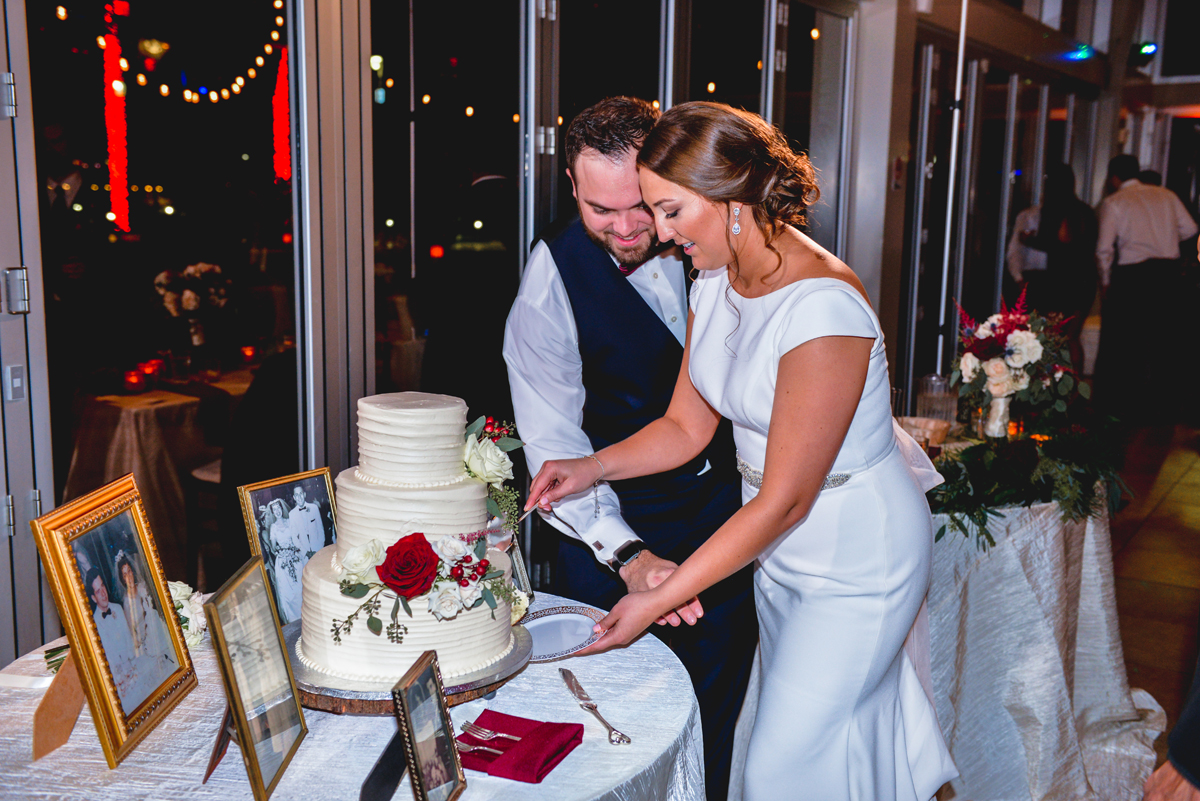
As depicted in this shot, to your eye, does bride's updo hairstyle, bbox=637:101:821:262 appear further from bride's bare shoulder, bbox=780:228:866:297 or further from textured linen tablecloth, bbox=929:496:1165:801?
textured linen tablecloth, bbox=929:496:1165:801

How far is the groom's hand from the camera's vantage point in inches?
66.3

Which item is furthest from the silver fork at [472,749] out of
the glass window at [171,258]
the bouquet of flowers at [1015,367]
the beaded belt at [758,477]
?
the bouquet of flowers at [1015,367]

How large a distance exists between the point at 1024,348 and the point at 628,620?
217cm

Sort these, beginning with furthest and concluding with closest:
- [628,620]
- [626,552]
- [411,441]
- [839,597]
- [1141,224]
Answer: [1141,224] < [626,552] < [839,597] < [628,620] < [411,441]

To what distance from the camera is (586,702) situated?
57.2 inches

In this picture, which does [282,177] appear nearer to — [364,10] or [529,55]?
[364,10]

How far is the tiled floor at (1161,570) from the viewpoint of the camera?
142 inches

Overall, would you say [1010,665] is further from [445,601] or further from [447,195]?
[447,195]

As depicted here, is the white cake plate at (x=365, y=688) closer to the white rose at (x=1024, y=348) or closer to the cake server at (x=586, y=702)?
the cake server at (x=586, y=702)

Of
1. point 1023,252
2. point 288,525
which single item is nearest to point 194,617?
point 288,525

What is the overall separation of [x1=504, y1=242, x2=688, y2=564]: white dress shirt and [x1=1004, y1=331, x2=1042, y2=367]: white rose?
1.48 m

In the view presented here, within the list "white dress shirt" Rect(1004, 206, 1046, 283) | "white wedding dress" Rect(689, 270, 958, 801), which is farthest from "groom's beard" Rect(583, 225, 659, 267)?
"white dress shirt" Rect(1004, 206, 1046, 283)

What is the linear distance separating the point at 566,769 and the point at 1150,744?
2.48 m

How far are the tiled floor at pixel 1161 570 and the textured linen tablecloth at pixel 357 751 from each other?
2264mm
